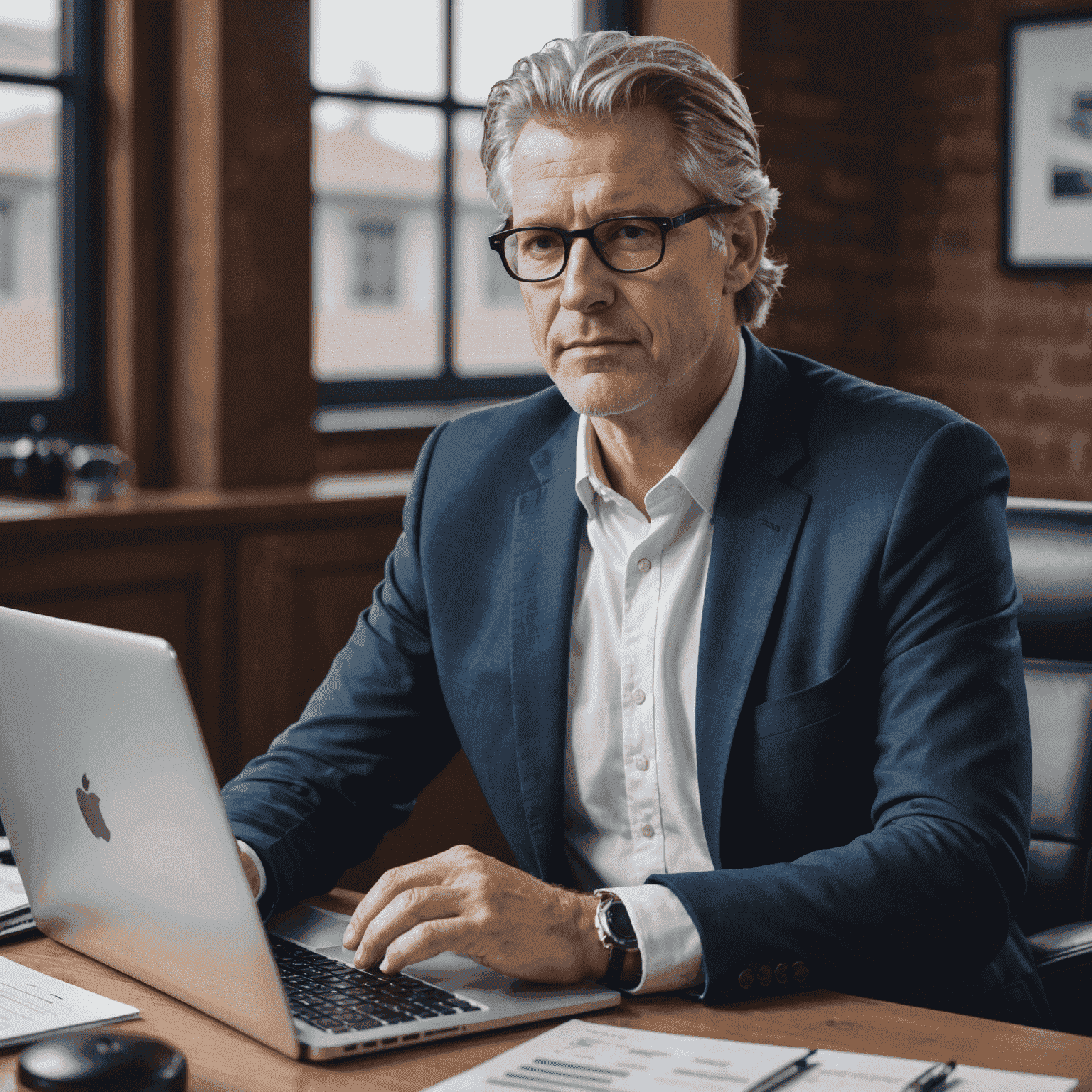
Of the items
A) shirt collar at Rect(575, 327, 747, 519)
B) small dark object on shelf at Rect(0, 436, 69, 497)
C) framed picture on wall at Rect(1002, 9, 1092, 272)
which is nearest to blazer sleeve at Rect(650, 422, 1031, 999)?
shirt collar at Rect(575, 327, 747, 519)

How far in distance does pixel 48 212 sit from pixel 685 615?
6.48 ft

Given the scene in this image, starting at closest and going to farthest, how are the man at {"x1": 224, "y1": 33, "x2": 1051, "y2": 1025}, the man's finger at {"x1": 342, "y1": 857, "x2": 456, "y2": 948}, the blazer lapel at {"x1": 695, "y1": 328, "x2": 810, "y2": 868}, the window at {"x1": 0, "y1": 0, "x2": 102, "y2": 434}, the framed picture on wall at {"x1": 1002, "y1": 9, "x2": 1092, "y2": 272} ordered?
1. the man's finger at {"x1": 342, "y1": 857, "x2": 456, "y2": 948}
2. the man at {"x1": 224, "y1": 33, "x2": 1051, "y2": 1025}
3. the blazer lapel at {"x1": 695, "y1": 328, "x2": 810, "y2": 868}
4. the window at {"x1": 0, "y1": 0, "x2": 102, "y2": 434}
5. the framed picture on wall at {"x1": 1002, "y1": 9, "x2": 1092, "y2": 272}

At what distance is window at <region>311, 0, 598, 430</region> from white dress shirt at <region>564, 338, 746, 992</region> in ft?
6.05

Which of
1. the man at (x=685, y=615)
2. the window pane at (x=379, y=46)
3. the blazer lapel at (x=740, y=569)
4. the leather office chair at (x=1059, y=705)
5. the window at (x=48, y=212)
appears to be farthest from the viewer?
the window pane at (x=379, y=46)

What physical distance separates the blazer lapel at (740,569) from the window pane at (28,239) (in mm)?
1892

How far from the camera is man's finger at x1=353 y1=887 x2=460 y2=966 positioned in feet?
3.55

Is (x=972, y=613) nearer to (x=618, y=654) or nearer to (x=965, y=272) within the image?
(x=618, y=654)

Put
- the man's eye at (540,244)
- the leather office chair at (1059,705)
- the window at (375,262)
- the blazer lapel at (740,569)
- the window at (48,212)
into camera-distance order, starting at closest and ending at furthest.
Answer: the blazer lapel at (740,569), the man's eye at (540,244), the leather office chair at (1059,705), the window at (48,212), the window at (375,262)

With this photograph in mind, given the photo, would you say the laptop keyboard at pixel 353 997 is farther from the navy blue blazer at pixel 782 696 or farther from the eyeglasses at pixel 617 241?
the eyeglasses at pixel 617 241

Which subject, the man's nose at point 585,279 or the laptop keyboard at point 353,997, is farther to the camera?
the man's nose at point 585,279

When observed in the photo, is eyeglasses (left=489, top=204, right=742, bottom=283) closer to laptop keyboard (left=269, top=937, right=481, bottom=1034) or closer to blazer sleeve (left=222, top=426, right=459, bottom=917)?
blazer sleeve (left=222, top=426, right=459, bottom=917)

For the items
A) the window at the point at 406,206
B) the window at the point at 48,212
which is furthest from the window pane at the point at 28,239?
the window at the point at 406,206

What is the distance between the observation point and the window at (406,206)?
3.39 metres

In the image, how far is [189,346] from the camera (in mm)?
2971
